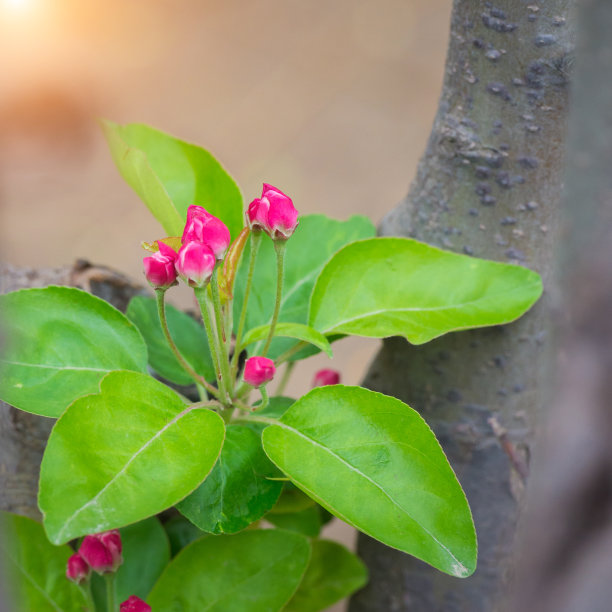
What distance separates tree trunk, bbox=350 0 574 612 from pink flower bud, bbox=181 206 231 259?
0.73ft

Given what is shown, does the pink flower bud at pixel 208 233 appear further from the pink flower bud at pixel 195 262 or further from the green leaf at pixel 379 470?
the green leaf at pixel 379 470

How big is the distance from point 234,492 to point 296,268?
22cm

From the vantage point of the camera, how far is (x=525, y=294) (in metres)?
0.54

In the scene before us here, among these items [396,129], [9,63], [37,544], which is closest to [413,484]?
[37,544]

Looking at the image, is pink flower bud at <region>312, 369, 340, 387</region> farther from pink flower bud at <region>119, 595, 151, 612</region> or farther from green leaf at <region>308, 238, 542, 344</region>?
pink flower bud at <region>119, 595, 151, 612</region>

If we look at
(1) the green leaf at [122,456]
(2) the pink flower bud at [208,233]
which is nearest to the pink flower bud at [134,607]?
(1) the green leaf at [122,456]

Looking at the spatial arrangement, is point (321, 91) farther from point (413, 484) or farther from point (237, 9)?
point (413, 484)

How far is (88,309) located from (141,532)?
0.63 ft

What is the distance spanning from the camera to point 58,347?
0.49 m

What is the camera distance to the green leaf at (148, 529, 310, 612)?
533 mm

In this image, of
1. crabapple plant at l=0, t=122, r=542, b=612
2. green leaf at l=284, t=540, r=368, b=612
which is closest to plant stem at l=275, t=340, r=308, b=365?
crabapple plant at l=0, t=122, r=542, b=612

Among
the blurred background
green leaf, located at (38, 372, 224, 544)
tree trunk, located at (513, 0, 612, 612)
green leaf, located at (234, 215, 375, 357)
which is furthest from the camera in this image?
the blurred background

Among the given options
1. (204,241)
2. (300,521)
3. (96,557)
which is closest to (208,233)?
(204,241)

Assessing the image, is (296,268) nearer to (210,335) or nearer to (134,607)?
(210,335)
